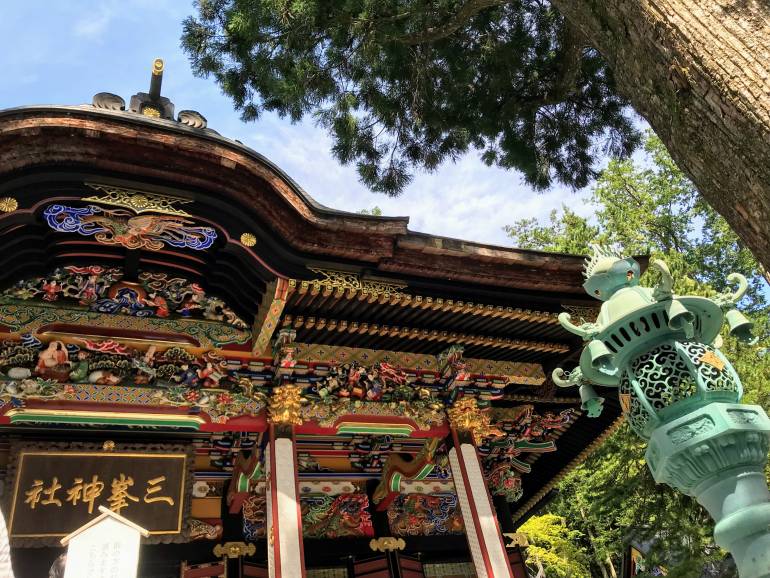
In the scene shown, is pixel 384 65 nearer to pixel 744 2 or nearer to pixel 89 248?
pixel 89 248

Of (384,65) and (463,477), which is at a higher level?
(384,65)

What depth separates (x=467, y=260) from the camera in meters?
6.56

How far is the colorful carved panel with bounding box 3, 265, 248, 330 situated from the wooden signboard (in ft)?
4.86

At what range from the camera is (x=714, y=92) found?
275 centimetres

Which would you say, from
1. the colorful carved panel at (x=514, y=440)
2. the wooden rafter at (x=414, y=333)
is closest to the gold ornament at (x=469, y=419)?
the wooden rafter at (x=414, y=333)

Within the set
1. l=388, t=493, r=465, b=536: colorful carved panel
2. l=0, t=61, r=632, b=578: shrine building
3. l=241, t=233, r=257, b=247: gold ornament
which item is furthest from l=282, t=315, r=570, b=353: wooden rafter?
l=388, t=493, r=465, b=536: colorful carved panel

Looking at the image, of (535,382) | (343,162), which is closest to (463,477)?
(535,382)

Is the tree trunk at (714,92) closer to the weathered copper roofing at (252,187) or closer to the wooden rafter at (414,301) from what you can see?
the weathered copper roofing at (252,187)

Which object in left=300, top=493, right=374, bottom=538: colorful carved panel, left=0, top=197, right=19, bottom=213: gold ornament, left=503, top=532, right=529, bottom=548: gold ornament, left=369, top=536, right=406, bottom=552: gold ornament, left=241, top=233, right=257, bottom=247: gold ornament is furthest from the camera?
left=503, top=532, right=529, bottom=548: gold ornament

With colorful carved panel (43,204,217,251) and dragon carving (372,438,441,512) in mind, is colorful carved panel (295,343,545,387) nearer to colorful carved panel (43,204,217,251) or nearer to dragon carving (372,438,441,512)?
dragon carving (372,438,441,512)

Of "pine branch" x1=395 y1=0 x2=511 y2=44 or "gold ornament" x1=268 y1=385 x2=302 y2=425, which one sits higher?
"pine branch" x1=395 y1=0 x2=511 y2=44

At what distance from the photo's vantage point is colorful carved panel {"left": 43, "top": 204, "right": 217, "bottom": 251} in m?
5.60

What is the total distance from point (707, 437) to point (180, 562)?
6557mm

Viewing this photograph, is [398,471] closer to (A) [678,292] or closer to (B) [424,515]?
(B) [424,515]
